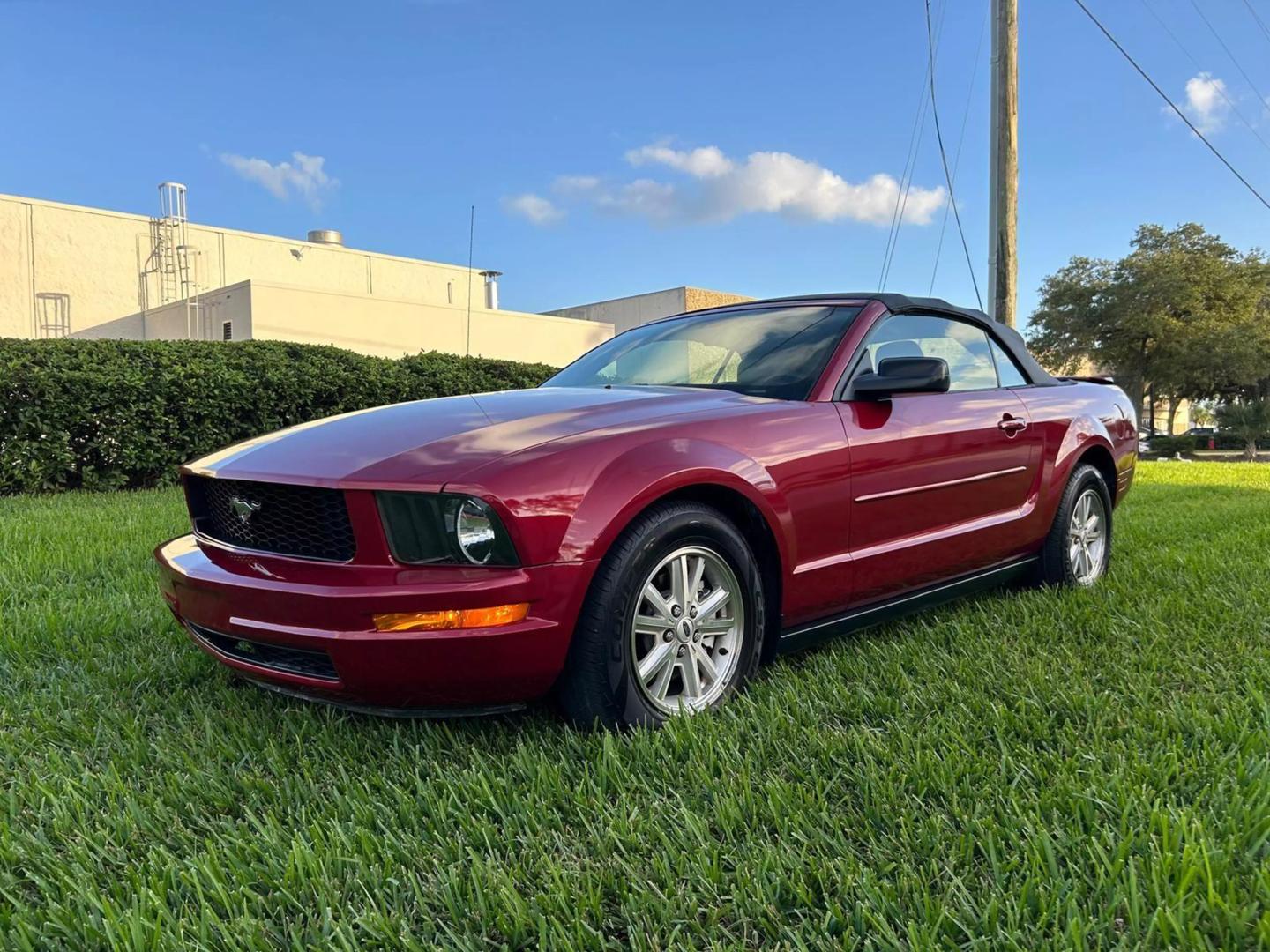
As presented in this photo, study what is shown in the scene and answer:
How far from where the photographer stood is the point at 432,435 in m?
2.53

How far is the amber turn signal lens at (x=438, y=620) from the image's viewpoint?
7.18 feet

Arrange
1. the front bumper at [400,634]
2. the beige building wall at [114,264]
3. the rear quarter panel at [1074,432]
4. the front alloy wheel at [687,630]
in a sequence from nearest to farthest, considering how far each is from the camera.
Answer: the front bumper at [400,634] < the front alloy wheel at [687,630] < the rear quarter panel at [1074,432] < the beige building wall at [114,264]

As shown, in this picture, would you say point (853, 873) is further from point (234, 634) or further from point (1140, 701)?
point (234, 634)

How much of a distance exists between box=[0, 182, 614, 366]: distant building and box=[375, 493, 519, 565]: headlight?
18969 mm

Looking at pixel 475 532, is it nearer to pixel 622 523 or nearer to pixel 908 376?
pixel 622 523

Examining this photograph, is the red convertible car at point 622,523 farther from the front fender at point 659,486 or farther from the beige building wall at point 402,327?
the beige building wall at point 402,327

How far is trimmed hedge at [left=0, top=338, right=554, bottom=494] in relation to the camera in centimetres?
759

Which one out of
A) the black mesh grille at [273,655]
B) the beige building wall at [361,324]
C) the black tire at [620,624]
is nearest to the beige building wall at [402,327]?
the beige building wall at [361,324]

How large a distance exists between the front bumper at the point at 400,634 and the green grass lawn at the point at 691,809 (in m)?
0.21

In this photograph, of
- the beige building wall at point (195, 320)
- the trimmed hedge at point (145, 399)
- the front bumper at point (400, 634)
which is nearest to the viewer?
the front bumper at point (400, 634)

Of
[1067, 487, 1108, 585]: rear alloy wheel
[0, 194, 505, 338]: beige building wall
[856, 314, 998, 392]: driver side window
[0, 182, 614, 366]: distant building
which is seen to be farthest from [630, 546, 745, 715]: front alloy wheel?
[0, 194, 505, 338]: beige building wall

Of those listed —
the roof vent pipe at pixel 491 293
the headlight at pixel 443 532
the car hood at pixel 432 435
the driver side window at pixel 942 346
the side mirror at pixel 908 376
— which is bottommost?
the headlight at pixel 443 532

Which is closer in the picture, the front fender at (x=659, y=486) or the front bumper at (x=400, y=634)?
the front bumper at (x=400, y=634)

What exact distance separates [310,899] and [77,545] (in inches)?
171
